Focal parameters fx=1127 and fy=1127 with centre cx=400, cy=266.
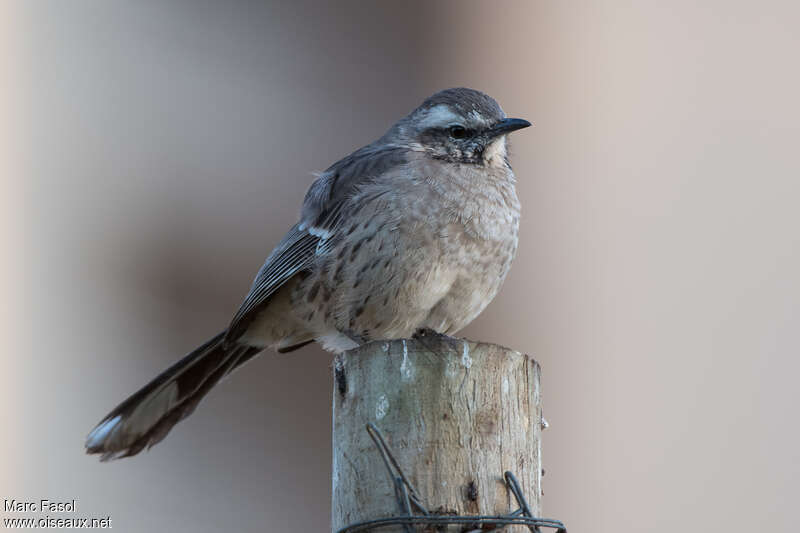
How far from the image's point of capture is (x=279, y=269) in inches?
216

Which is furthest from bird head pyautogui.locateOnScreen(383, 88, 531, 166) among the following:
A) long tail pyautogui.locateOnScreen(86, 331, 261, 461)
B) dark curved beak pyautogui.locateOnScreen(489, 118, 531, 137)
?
long tail pyautogui.locateOnScreen(86, 331, 261, 461)

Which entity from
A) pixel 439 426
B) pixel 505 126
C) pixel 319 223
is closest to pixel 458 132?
pixel 505 126

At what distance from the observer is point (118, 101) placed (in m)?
10.3

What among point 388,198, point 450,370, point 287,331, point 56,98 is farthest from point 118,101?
point 450,370

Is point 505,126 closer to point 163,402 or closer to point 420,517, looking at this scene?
point 163,402

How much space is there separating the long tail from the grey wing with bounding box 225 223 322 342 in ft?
0.45

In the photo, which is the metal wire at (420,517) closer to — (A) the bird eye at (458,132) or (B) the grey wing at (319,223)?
(B) the grey wing at (319,223)

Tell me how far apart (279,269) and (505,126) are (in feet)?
4.23

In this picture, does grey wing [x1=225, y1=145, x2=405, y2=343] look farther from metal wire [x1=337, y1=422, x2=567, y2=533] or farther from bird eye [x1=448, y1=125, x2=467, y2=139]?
metal wire [x1=337, y1=422, x2=567, y2=533]

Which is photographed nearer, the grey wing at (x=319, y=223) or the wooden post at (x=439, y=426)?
the wooden post at (x=439, y=426)

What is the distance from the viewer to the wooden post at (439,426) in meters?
3.13

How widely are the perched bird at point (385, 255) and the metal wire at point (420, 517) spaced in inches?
68.7

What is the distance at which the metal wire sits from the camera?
3035 mm

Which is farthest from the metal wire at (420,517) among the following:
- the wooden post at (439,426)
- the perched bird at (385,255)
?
the perched bird at (385,255)
